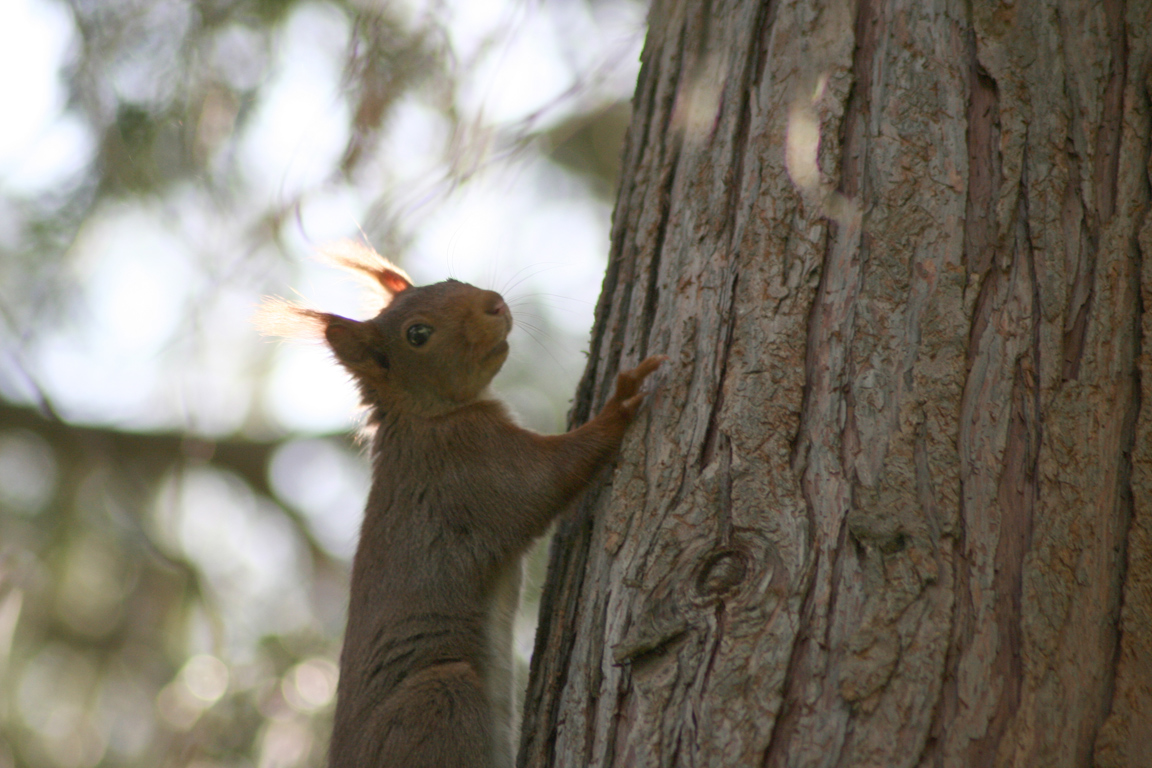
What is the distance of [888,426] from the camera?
5.54 feet

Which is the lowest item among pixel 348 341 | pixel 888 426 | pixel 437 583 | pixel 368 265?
pixel 437 583

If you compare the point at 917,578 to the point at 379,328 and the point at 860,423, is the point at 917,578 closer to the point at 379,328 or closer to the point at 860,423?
the point at 860,423

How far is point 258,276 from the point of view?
11.5 ft

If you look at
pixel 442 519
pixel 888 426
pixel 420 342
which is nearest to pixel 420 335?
pixel 420 342

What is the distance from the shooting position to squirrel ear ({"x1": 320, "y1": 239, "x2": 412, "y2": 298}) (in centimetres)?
352

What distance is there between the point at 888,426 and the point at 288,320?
2298mm

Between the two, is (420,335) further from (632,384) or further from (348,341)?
(632,384)

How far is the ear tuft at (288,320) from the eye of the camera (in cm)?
322

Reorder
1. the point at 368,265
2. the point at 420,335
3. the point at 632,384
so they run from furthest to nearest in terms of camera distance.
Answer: the point at 368,265 < the point at 420,335 < the point at 632,384

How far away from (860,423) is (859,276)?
32 centimetres

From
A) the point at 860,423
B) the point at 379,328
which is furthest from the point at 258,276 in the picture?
the point at 860,423

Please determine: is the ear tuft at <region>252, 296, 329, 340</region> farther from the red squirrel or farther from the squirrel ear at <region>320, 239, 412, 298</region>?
the squirrel ear at <region>320, 239, 412, 298</region>

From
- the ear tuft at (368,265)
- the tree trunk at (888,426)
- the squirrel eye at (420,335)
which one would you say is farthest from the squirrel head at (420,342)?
the tree trunk at (888,426)

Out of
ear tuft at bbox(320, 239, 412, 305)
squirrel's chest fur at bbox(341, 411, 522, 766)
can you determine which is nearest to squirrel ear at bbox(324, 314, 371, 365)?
ear tuft at bbox(320, 239, 412, 305)
